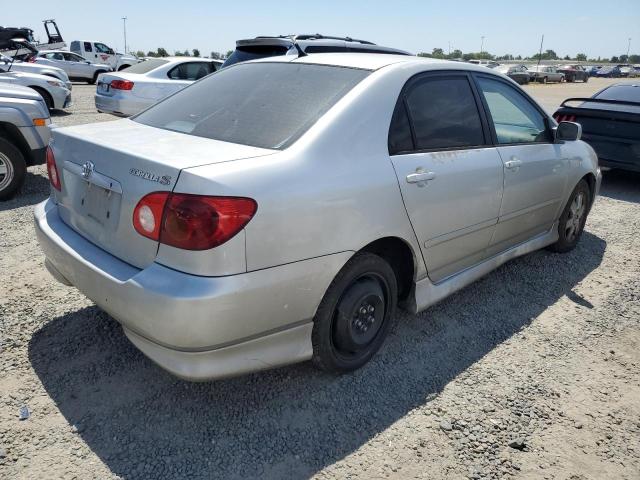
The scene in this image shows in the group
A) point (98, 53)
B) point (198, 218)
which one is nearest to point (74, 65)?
point (98, 53)

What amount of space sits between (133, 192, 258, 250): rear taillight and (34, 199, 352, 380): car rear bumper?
0.15 metres

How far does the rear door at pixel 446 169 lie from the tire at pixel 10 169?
4.64m

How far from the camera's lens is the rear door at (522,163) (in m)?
3.58

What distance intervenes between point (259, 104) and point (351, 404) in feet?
5.54

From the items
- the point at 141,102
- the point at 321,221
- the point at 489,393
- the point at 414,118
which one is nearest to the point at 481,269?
the point at 489,393

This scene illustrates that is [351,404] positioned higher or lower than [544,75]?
lower

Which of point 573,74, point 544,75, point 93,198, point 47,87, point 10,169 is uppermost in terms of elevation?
point 573,74

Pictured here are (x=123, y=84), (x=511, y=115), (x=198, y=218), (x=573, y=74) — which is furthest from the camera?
(x=573, y=74)

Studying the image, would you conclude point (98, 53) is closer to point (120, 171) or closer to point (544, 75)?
point (120, 171)

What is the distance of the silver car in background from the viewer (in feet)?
6.90

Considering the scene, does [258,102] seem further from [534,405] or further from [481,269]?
[534,405]

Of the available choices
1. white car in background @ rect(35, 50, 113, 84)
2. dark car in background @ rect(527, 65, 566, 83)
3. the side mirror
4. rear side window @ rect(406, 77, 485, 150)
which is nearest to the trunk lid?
rear side window @ rect(406, 77, 485, 150)

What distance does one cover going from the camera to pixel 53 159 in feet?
9.37

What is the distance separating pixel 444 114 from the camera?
125 inches
